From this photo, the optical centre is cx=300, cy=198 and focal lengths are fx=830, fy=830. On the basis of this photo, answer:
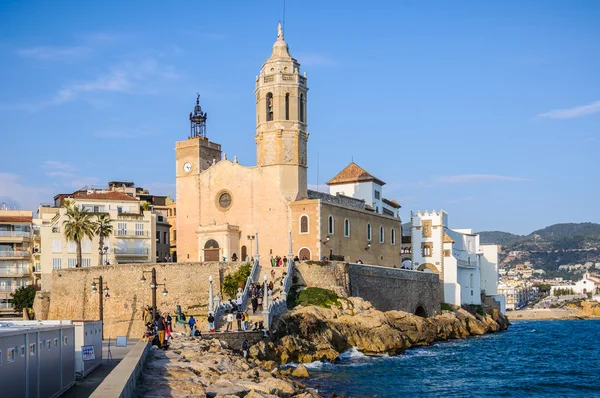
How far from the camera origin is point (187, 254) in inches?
2366

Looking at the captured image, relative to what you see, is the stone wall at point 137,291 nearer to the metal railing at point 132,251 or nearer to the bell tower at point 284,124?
the metal railing at point 132,251

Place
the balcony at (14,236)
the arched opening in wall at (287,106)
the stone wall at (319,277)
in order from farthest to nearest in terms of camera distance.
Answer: the balcony at (14,236)
the arched opening in wall at (287,106)
the stone wall at (319,277)

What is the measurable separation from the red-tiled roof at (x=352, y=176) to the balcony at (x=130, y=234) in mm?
18558

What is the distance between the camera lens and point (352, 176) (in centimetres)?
7431

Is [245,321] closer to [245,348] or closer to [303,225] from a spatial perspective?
[245,348]

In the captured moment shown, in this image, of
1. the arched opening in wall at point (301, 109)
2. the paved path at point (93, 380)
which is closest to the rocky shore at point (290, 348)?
the paved path at point (93, 380)

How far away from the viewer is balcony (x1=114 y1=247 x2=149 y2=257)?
64000 millimetres

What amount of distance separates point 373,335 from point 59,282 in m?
21.9

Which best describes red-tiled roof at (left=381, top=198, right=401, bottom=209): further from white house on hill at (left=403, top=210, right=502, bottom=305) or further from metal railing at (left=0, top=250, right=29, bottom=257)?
metal railing at (left=0, top=250, right=29, bottom=257)

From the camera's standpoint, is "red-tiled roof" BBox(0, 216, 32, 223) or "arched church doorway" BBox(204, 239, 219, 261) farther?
"red-tiled roof" BBox(0, 216, 32, 223)

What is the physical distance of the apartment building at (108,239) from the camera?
62.8 m

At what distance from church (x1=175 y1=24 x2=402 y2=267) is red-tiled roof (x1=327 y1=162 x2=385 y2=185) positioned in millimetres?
11262

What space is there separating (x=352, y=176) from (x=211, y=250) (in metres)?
20.1

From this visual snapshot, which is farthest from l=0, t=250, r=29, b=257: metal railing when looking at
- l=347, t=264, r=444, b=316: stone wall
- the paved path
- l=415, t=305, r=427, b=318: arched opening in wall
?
the paved path
